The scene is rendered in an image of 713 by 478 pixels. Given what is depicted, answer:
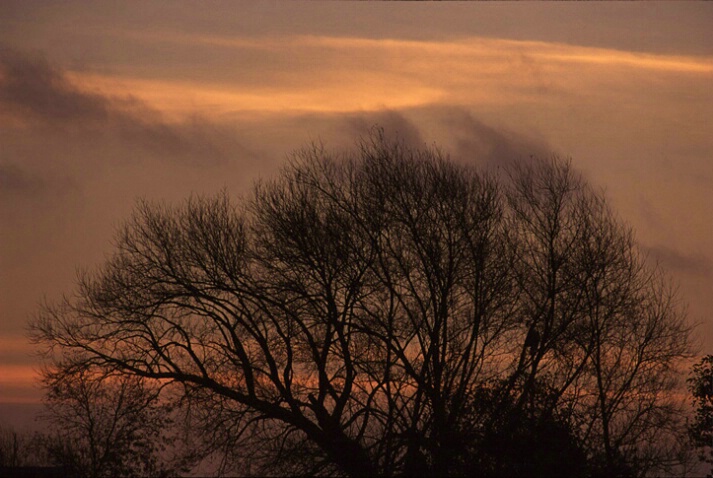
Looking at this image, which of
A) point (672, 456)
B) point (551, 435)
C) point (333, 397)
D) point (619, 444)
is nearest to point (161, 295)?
point (333, 397)

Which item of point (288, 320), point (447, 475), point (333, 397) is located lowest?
point (447, 475)

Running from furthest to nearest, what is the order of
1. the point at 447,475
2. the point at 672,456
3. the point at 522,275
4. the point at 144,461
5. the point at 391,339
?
the point at 144,461
the point at 672,456
the point at 522,275
the point at 391,339
the point at 447,475

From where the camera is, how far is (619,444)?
1241 inches

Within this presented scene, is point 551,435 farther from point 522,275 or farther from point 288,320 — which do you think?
point 288,320

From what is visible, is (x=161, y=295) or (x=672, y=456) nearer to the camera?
(x=161, y=295)

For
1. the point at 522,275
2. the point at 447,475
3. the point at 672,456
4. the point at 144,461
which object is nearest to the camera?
the point at 447,475

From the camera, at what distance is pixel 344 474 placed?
28141 millimetres

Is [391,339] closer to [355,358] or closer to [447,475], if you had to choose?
[355,358]

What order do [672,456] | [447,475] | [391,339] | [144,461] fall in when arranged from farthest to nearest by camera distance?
[144,461] < [672,456] < [391,339] < [447,475]

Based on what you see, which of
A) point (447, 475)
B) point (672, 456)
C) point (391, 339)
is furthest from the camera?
point (672, 456)

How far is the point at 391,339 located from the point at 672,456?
1118 centimetres

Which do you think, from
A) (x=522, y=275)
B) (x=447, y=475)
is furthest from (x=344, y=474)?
(x=522, y=275)

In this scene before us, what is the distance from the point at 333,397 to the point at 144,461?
21175mm

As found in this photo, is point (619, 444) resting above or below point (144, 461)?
below
